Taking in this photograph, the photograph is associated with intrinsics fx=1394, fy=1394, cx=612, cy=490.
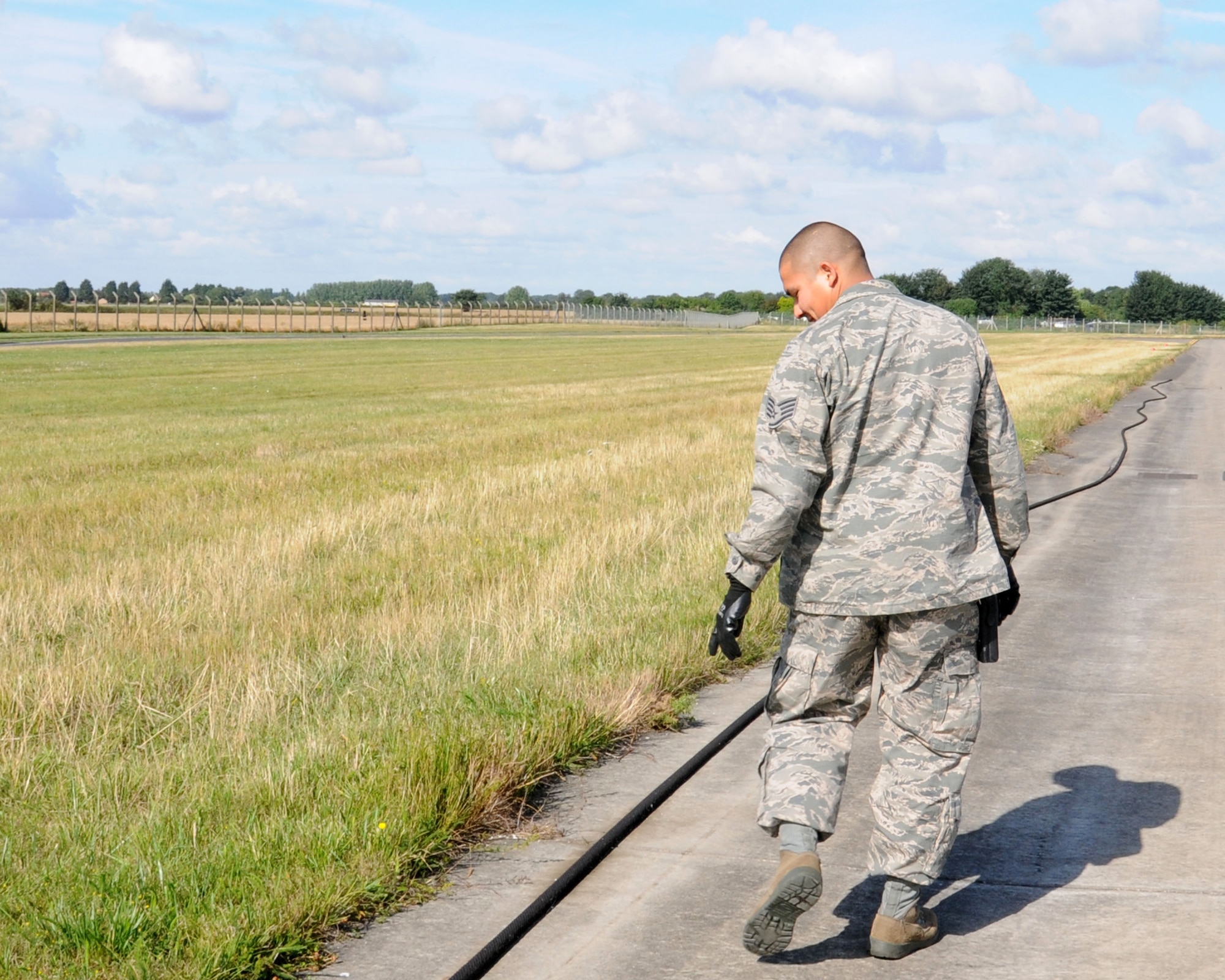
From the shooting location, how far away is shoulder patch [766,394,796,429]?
3.89 m

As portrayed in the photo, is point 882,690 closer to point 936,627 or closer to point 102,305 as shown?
point 936,627

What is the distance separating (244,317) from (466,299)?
1386 inches

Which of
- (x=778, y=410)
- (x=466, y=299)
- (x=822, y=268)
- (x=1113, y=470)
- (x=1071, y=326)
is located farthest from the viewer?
(x=1071, y=326)

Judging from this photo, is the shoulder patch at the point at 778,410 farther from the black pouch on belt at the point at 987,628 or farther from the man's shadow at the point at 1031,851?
the man's shadow at the point at 1031,851

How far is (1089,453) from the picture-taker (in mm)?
19125

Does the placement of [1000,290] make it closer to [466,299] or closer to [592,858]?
[466,299]

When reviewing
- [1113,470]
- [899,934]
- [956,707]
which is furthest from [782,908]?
[1113,470]

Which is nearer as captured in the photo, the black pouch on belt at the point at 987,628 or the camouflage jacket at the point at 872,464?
the camouflage jacket at the point at 872,464

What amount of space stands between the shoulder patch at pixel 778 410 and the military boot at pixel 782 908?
1227 millimetres

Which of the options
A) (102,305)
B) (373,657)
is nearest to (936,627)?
(373,657)

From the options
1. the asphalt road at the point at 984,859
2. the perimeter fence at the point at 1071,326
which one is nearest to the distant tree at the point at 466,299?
the perimeter fence at the point at 1071,326

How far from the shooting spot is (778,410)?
3910 mm

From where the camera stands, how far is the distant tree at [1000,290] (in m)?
193

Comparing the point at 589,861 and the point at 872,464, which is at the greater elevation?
the point at 872,464
